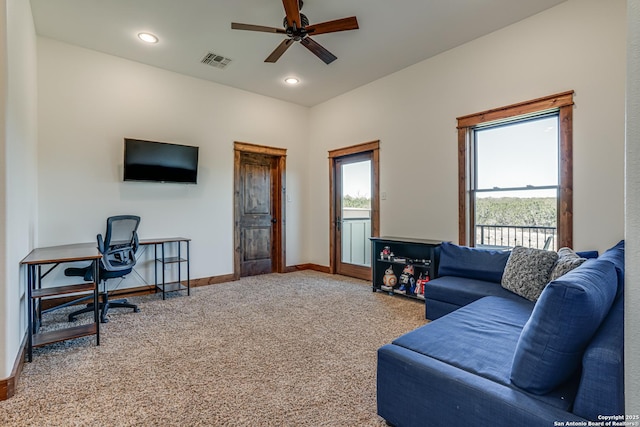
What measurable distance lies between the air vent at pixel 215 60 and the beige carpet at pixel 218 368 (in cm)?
329

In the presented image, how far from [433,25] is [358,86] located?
1.88 metres

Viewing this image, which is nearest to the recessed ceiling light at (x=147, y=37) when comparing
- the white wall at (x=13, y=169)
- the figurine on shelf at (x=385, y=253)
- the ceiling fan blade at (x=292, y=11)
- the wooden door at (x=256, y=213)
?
the white wall at (x=13, y=169)

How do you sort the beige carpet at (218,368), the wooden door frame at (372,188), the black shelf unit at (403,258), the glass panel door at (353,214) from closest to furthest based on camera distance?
the beige carpet at (218,368) → the black shelf unit at (403,258) → the wooden door frame at (372,188) → the glass panel door at (353,214)

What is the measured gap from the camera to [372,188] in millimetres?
5133

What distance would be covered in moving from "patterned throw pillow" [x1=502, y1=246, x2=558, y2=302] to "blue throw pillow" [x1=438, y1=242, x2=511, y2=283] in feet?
0.77

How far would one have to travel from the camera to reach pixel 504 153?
368cm

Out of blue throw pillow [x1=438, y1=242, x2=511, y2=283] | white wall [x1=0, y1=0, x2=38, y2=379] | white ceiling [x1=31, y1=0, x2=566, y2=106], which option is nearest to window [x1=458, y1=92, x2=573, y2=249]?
blue throw pillow [x1=438, y1=242, x2=511, y2=283]

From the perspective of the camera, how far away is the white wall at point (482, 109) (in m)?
2.86

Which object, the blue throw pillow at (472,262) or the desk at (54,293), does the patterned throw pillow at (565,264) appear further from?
the desk at (54,293)

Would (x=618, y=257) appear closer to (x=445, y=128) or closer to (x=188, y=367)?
(x=445, y=128)

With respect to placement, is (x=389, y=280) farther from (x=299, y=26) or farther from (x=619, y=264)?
(x=299, y=26)

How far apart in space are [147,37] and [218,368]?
382 centimetres

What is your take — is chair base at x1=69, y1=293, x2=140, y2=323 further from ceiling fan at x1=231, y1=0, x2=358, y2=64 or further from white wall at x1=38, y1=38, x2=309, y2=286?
ceiling fan at x1=231, y1=0, x2=358, y2=64

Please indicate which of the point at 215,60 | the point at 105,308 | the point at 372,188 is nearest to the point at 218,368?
the point at 105,308
